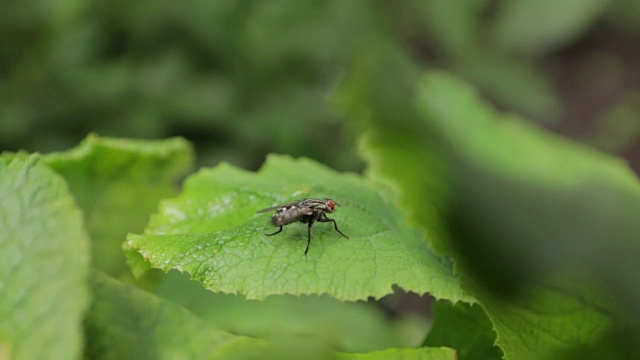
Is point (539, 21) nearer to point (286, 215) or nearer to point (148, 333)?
point (286, 215)

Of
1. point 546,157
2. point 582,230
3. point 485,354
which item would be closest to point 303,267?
point 485,354

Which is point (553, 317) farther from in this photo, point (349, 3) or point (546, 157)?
point (349, 3)

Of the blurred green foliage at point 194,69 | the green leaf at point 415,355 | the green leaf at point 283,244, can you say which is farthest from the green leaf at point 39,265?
the blurred green foliage at point 194,69

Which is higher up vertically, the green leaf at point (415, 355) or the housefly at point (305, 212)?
the housefly at point (305, 212)

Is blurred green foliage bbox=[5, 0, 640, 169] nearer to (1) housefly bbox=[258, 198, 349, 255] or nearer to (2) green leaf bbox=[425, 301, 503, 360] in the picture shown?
(1) housefly bbox=[258, 198, 349, 255]

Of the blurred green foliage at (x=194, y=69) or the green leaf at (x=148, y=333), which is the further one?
the blurred green foliage at (x=194, y=69)

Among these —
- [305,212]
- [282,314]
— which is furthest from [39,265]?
[282,314]

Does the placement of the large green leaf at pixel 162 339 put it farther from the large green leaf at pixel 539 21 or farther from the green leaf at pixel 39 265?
the large green leaf at pixel 539 21
